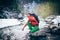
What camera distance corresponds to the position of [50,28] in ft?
7.24

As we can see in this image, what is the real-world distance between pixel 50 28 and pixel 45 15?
0.23 m

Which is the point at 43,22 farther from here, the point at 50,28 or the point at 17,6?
the point at 17,6

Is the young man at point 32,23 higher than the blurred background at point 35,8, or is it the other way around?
the blurred background at point 35,8

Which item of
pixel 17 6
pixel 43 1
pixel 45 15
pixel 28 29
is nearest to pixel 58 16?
pixel 45 15

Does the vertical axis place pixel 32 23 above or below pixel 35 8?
below

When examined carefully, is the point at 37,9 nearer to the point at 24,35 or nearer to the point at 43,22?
the point at 43,22

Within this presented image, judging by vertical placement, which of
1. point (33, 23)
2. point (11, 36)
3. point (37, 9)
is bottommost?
point (11, 36)

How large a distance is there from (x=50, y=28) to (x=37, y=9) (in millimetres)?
386

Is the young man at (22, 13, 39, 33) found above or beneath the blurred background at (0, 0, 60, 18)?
beneath

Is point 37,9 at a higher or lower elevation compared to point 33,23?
higher

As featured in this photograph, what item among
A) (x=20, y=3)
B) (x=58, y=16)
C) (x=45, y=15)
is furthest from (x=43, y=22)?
(x=20, y=3)

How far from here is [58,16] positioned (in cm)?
221

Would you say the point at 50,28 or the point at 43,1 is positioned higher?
the point at 43,1

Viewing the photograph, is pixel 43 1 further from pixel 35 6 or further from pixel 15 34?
pixel 15 34
